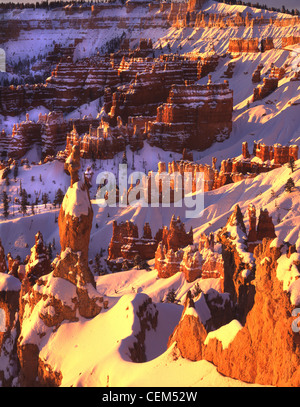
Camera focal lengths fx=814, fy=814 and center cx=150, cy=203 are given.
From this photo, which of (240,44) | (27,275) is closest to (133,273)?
(27,275)

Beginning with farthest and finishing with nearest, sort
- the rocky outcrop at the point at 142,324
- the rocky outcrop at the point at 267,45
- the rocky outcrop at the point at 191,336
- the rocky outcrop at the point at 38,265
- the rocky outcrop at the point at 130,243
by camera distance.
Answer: the rocky outcrop at the point at 267,45 → the rocky outcrop at the point at 130,243 → the rocky outcrop at the point at 38,265 → the rocky outcrop at the point at 142,324 → the rocky outcrop at the point at 191,336

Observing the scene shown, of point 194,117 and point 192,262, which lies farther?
point 194,117

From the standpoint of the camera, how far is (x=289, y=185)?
4328 cm

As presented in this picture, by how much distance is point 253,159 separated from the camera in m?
58.4

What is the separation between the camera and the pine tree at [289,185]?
42972mm

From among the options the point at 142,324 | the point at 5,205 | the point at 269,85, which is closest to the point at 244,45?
the point at 269,85

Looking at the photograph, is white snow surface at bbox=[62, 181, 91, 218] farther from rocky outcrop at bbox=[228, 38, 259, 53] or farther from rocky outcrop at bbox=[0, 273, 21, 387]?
rocky outcrop at bbox=[228, 38, 259, 53]

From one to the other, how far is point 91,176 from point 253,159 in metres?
14.3

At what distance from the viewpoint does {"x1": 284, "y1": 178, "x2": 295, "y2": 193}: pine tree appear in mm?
42972

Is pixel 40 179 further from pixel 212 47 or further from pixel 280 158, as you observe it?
pixel 212 47

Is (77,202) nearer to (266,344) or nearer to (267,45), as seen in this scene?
(266,344)

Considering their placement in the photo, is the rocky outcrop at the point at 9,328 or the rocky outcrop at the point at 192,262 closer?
the rocky outcrop at the point at 9,328

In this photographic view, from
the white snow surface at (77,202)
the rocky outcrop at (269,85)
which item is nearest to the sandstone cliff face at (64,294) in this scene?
the white snow surface at (77,202)

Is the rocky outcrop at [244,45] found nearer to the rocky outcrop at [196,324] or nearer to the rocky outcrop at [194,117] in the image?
the rocky outcrop at [194,117]
